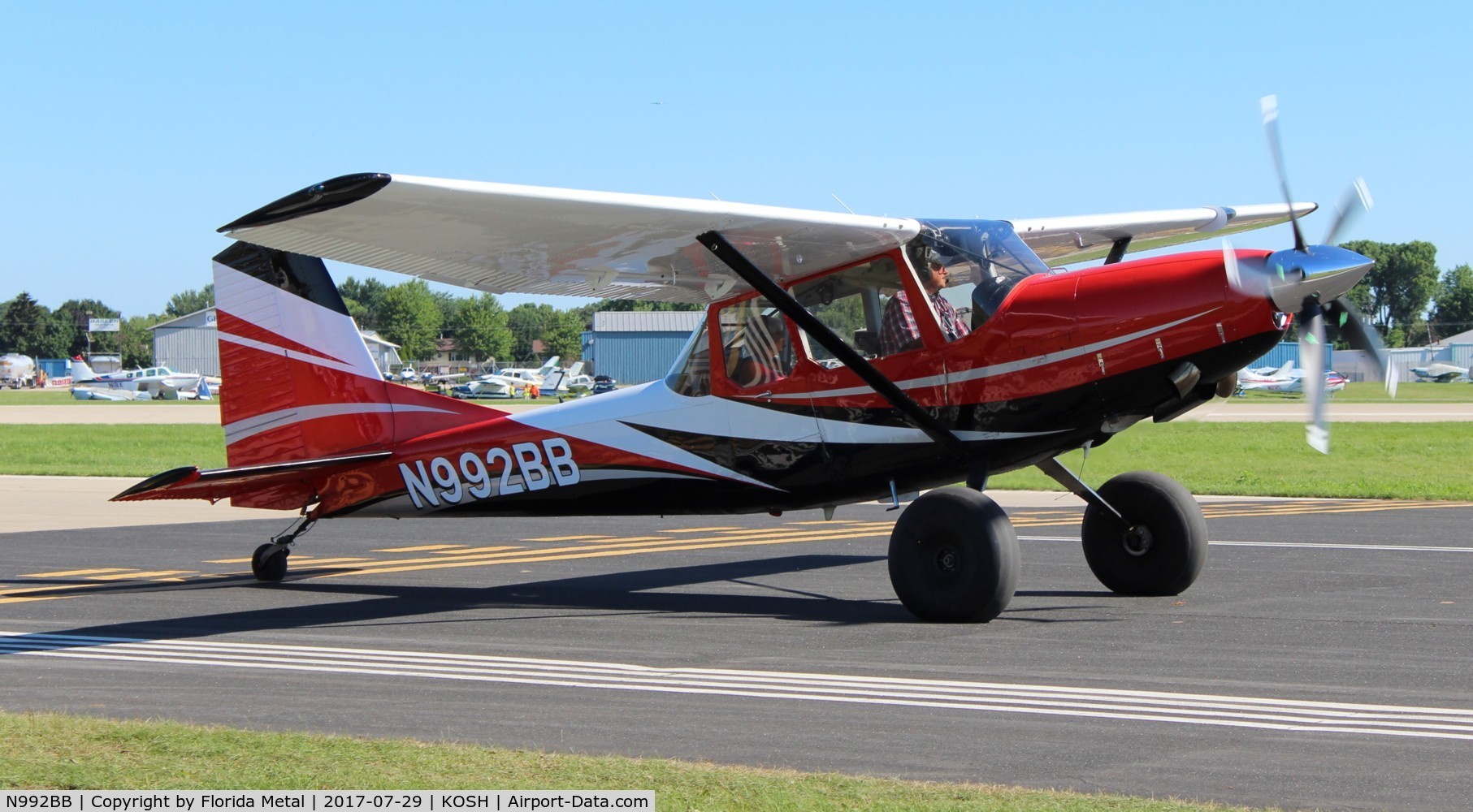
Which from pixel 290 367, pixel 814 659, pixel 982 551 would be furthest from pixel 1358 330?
pixel 290 367

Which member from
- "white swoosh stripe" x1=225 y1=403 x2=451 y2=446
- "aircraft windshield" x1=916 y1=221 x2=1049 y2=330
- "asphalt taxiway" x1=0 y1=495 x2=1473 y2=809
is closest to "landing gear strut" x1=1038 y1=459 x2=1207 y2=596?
"asphalt taxiway" x1=0 y1=495 x2=1473 y2=809

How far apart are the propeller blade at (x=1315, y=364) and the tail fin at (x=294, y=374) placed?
6.93 m

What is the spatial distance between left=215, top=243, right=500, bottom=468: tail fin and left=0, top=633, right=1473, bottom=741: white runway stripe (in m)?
3.05

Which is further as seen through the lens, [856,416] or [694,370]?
[694,370]

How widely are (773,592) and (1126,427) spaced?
A: 3.47 meters

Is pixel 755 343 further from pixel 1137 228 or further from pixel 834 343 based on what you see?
pixel 1137 228

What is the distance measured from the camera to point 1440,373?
347 ft

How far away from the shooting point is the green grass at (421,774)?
17.0 feet

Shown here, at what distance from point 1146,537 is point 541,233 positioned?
5.27m

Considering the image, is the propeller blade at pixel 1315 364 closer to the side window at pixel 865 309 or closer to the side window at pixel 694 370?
the side window at pixel 865 309

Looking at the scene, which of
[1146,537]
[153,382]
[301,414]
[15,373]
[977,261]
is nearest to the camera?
[977,261]

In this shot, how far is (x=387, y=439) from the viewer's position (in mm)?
12211

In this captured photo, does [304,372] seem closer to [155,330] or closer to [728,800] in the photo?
[728,800]

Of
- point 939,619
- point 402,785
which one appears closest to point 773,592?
point 939,619
